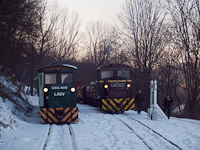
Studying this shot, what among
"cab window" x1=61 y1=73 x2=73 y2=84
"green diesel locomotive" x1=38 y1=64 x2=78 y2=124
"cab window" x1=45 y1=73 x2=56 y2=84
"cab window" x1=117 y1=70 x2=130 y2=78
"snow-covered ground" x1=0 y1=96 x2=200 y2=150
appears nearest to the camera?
"snow-covered ground" x1=0 y1=96 x2=200 y2=150

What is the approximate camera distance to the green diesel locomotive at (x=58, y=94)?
37.9 ft

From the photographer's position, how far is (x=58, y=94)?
11781 mm

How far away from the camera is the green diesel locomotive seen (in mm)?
11562

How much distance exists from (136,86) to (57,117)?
52.4ft

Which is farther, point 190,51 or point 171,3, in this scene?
point 171,3

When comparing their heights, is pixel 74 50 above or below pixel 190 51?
above

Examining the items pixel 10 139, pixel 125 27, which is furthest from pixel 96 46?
pixel 10 139

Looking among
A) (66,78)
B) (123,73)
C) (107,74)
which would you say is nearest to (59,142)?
(66,78)

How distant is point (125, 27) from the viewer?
27953 mm

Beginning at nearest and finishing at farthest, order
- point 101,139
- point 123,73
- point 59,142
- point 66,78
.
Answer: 1. point 59,142
2. point 101,139
3. point 66,78
4. point 123,73

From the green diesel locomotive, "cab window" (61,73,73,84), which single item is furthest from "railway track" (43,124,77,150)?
"cab window" (61,73,73,84)

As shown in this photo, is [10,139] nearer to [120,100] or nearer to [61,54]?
[120,100]

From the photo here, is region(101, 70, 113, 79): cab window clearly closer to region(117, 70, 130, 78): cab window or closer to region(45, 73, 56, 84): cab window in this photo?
region(117, 70, 130, 78): cab window

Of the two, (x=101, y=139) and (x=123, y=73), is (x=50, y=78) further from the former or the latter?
(x=123, y=73)
